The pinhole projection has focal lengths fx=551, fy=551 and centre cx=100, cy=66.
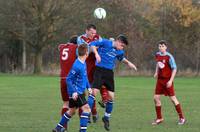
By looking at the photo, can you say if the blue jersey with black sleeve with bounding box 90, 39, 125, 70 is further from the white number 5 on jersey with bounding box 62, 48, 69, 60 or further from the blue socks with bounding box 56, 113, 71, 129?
the blue socks with bounding box 56, 113, 71, 129

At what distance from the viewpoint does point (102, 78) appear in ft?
40.3

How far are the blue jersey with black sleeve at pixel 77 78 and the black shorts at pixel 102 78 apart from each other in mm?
2033

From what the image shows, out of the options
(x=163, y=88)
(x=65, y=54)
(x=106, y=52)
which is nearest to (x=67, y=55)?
(x=65, y=54)

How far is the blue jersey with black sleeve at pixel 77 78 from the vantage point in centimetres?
992

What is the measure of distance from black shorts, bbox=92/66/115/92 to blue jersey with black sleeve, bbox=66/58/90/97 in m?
2.03

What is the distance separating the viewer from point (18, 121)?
1282 cm

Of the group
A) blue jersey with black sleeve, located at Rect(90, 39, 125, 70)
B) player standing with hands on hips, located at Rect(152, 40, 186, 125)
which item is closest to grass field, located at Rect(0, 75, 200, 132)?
player standing with hands on hips, located at Rect(152, 40, 186, 125)

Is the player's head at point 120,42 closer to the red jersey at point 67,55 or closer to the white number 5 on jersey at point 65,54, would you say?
the red jersey at point 67,55

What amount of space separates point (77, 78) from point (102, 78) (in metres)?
2.28

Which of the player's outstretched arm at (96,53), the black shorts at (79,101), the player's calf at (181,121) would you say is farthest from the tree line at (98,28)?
the black shorts at (79,101)

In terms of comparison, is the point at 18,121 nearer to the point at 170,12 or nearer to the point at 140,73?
the point at 140,73

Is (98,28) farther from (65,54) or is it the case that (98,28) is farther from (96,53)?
(65,54)

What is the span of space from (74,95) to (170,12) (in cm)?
4033

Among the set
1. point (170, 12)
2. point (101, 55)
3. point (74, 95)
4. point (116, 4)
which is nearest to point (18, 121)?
point (101, 55)
